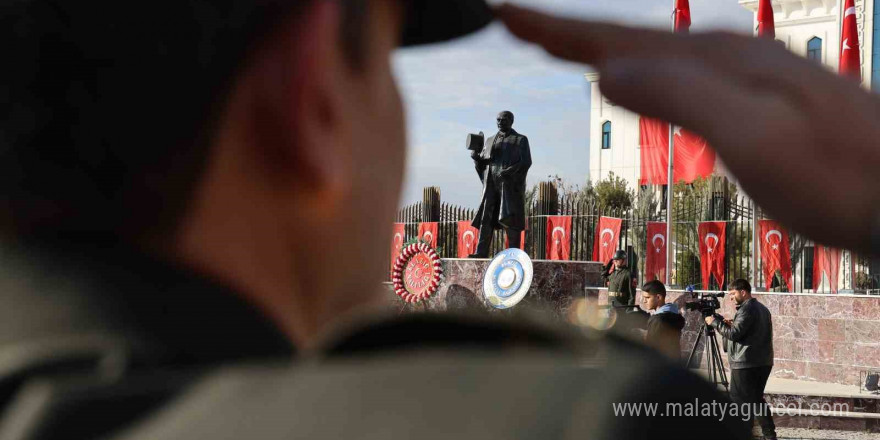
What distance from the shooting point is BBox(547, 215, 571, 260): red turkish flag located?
65.7 ft

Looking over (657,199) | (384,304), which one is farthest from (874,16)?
(384,304)

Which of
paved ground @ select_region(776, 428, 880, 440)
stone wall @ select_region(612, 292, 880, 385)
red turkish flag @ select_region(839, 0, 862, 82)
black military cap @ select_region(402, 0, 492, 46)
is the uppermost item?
red turkish flag @ select_region(839, 0, 862, 82)

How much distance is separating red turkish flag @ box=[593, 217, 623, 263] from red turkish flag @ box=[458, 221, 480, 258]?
2.67 meters

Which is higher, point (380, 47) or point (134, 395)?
point (380, 47)

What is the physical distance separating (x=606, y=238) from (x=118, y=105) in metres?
19.3

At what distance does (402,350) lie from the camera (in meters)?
0.47

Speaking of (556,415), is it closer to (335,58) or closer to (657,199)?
(335,58)

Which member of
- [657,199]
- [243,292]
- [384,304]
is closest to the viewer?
[243,292]

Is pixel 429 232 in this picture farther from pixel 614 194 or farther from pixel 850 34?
pixel 614 194

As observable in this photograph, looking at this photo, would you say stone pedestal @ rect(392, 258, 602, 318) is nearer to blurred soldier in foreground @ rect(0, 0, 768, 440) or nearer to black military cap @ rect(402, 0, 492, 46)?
black military cap @ rect(402, 0, 492, 46)

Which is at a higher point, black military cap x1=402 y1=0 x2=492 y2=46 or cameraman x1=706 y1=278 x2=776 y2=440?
black military cap x1=402 y1=0 x2=492 y2=46

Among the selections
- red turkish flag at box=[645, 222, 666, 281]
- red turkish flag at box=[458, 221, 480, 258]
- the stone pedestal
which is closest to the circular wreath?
the stone pedestal

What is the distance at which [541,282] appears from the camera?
12.5 metres

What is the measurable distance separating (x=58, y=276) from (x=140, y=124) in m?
0.10
